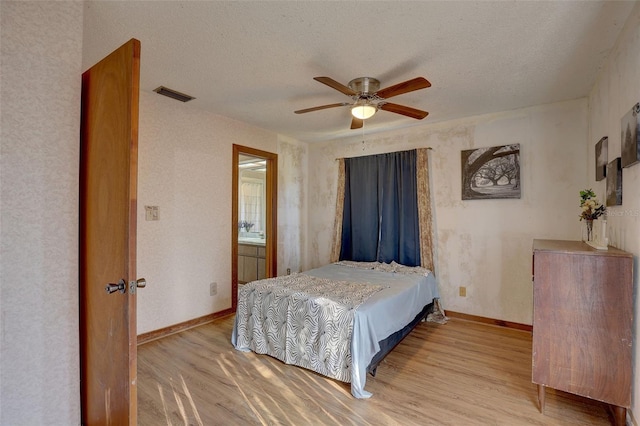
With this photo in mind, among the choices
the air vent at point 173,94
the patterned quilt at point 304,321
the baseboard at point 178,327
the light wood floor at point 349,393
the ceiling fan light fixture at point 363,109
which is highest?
the air vent at point 173,94

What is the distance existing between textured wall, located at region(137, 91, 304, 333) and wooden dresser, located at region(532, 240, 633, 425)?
3.14 metres

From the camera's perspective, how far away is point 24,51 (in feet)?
4.58

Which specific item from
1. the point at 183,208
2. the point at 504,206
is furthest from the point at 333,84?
the point at 504,206

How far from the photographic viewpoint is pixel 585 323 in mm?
1814

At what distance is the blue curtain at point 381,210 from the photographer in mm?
3977

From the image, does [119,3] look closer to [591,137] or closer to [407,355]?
[407,355]

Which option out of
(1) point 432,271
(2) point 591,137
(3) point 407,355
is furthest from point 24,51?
(2) point 591,137

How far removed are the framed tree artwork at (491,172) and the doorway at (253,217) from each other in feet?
8.31

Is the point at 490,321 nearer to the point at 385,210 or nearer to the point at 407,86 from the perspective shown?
the point at 385,210

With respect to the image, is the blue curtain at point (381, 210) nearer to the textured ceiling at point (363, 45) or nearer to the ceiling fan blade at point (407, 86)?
the textured ceiling at point (363, 45)

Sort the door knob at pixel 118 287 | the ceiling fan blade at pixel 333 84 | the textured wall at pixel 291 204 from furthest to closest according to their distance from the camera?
1. the textured wall at pixel 291 204
2. the ceiling fan blade at pixel 333 84
3. the door knob at pixel 118 287

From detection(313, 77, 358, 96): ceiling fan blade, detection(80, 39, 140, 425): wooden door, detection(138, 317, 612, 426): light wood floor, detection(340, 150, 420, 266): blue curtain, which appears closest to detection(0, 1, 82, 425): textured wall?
detection(80, 39, 140, 425): wooden door

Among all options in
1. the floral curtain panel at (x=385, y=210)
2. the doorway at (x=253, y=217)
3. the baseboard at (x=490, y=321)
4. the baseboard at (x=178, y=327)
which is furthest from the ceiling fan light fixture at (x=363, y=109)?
the baseboard at (x=178, y=327)

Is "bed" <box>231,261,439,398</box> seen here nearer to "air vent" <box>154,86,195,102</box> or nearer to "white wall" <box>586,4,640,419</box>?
"white wall" <box>586,4,640,419</box>
